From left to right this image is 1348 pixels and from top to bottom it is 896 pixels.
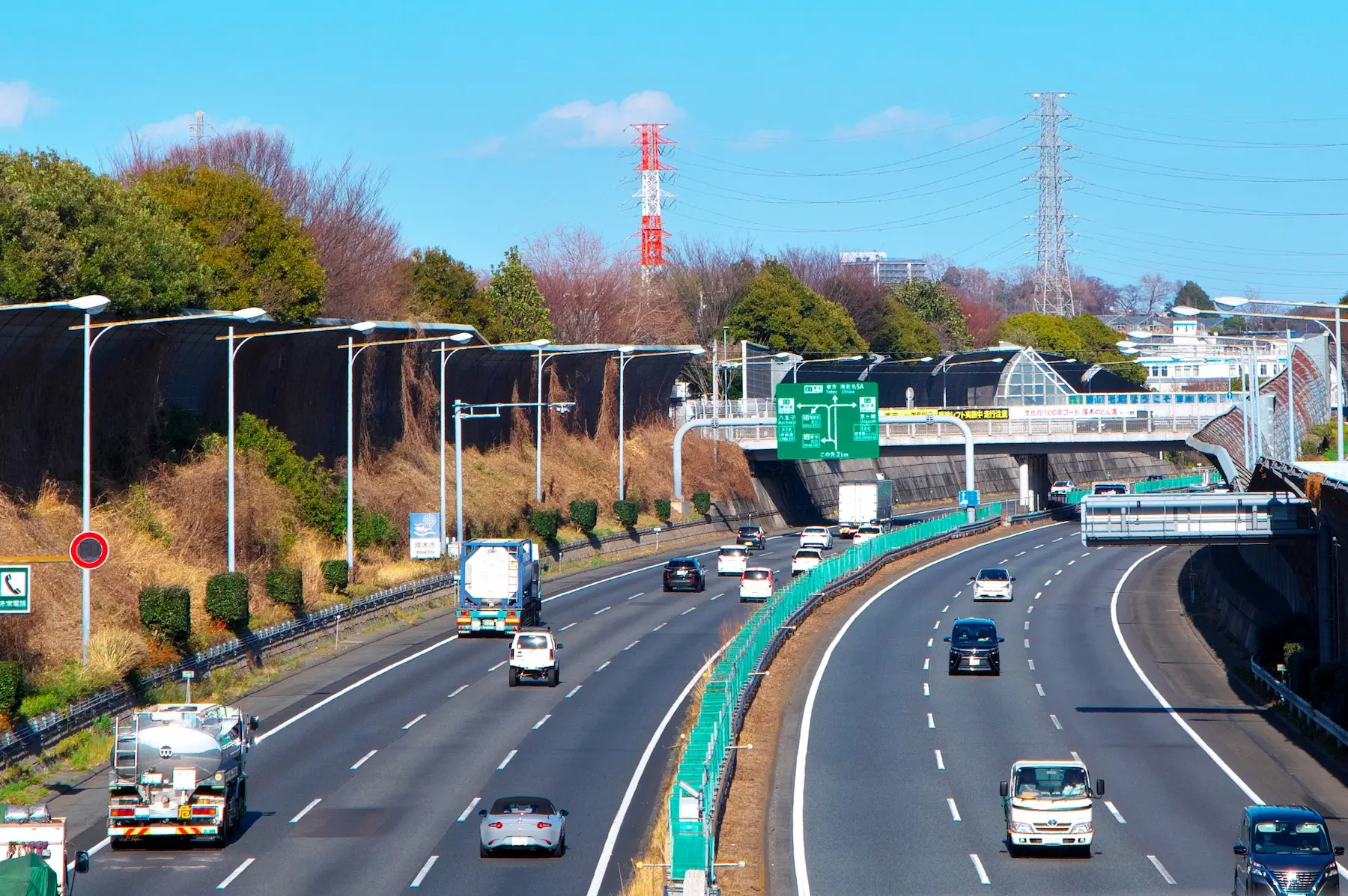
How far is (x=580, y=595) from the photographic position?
68.6 metres

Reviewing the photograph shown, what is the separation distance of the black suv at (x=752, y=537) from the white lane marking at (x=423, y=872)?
6280 cm

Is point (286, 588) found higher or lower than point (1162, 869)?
higher

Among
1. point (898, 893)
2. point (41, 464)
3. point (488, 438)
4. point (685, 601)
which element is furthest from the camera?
point (488, 438)

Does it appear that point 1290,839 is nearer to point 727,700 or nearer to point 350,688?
point 727,700

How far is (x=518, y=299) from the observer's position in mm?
114250

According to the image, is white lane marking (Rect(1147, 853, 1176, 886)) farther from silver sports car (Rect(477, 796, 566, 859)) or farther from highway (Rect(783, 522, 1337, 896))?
silver sports car (Rect(477, 796, 566, 859))

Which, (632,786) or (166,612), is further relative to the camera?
(166,612)

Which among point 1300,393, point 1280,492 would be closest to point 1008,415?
point 1300,393

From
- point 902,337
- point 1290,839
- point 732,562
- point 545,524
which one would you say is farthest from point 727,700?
point 902,337

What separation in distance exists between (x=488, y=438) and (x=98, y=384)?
122ft

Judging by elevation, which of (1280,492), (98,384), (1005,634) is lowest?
(1005,634)

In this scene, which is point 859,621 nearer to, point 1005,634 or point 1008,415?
point 1005,634

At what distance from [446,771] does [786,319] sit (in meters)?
106

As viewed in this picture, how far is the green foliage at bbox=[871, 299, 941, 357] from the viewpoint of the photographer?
165 metres
